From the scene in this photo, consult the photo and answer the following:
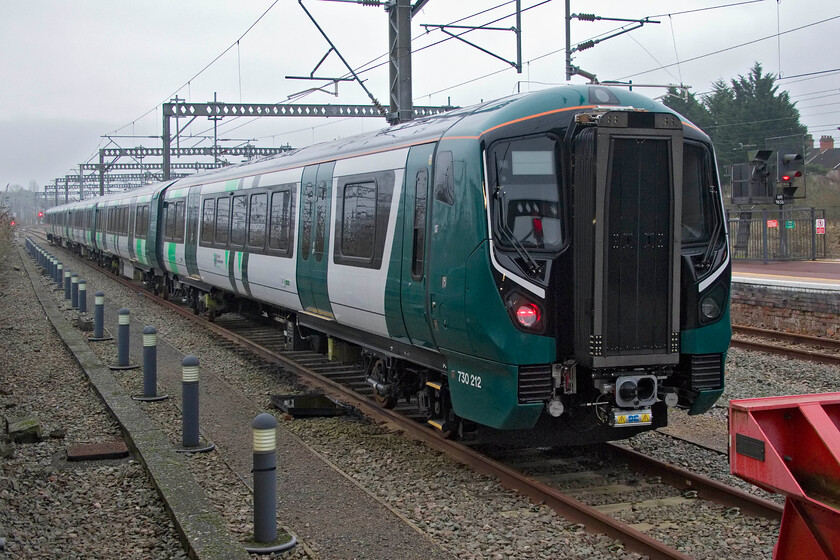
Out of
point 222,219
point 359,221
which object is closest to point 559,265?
point 359,221

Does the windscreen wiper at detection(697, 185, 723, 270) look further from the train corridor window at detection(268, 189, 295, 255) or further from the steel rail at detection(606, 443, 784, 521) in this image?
the train corridor window at detection(268, 189, 295, 255)

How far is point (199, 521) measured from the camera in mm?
5777

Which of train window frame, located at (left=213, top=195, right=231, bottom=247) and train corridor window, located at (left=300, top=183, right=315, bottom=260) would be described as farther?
train window frame, located at (left=213, top=195, right=231, bottom=247)

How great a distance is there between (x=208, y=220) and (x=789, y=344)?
1047 centimetres

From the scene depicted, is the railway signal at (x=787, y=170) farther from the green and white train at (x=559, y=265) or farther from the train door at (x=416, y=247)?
the train door at (x=416, y=247)

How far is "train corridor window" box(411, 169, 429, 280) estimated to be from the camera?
288 inches

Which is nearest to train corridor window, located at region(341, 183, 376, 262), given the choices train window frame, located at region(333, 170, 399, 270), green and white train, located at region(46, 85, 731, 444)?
train window frame, located at region(333, 170, 399, 270)

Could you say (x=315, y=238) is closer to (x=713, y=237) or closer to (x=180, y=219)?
(x=713, y=237)

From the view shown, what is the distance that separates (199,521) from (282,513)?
0.73m

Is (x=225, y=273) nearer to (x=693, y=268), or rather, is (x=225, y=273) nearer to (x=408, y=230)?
(x=408, y=230)

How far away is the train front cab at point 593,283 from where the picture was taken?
622 cm

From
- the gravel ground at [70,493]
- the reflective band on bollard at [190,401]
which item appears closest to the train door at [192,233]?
the gravel ground at [70,493]

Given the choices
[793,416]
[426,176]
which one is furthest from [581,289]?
[793,416]

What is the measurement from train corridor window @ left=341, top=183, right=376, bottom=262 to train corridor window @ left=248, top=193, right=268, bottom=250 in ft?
10.9
